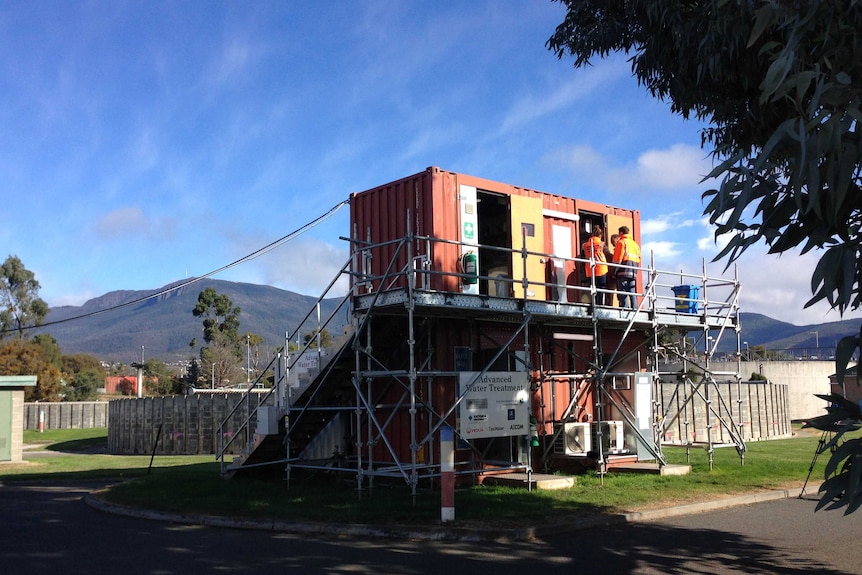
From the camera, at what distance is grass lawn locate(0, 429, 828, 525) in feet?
40.8

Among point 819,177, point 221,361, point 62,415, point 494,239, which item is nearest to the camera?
point 819,177

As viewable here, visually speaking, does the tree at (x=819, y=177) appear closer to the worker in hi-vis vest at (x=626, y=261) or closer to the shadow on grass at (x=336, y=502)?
the shadow on grass at (x=336, y=502)

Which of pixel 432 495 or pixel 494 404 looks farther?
pixel 494 404

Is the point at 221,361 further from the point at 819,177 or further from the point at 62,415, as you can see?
the point at 819,177

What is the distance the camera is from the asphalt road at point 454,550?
9.16 meters

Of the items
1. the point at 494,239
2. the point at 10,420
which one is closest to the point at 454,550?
the point at 494,239

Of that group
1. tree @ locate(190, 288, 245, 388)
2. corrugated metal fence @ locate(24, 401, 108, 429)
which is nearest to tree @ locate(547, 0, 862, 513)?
corrugated metal fence @ locate(24, 401, 108, 429)

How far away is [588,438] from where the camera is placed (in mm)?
16969

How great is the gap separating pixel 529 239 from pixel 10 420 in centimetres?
1849

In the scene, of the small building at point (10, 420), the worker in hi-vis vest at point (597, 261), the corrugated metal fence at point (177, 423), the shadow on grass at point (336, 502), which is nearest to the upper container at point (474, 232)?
the worker in hi-vis vest at point (597, 261)

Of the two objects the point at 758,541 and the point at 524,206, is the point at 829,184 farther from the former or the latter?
the point at 524,206

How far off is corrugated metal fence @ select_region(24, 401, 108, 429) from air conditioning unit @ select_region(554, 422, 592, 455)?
4154 cm

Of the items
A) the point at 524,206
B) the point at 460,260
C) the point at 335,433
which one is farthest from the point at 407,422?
the point at 524,206

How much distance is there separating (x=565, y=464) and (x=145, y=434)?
20782 millimetres
